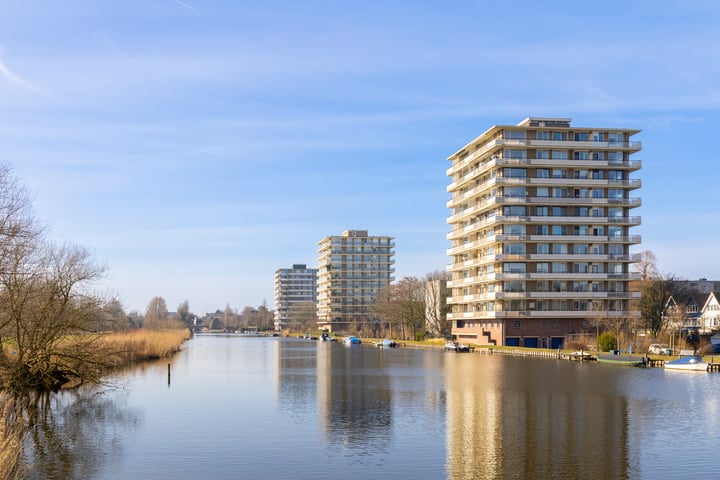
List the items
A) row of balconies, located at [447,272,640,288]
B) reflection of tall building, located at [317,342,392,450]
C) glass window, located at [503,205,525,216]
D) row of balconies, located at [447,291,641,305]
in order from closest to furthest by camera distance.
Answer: reflection of tall building, located at [317,342,392,450] < row of balconies, located at [447,291,641,305] < row of balconies, located at [447,272,640,288] < glass window, located at [503,205,525,216]

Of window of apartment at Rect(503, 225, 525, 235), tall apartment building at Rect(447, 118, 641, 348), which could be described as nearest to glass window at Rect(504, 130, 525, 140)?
tall apartment building at Rect(447, 118, 641, 348)

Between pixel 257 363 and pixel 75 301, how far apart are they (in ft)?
142

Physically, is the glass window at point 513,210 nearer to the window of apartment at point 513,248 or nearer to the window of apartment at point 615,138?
the window of apartment at point 513,248

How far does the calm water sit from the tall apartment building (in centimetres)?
5598

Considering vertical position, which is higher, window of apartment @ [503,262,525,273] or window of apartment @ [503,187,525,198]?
window of apartment @ [503,187,525,198]

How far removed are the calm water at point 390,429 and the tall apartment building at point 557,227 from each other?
2204 inches

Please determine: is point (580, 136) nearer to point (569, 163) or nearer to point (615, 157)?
point (569, 163)

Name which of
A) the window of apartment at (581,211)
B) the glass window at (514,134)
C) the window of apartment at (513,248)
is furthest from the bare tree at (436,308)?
the glass window at (514,134)

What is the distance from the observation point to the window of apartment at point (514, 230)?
125 meters

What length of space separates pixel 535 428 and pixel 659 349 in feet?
214

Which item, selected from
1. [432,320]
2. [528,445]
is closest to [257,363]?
[528,445]

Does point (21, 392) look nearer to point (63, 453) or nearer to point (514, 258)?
point (63, 453)

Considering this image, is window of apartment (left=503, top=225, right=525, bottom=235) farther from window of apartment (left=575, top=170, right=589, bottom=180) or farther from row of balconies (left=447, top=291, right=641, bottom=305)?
window of apartment (left=575, top=170, right=589, bottom=180)

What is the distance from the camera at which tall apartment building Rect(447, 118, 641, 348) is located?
124188mm
